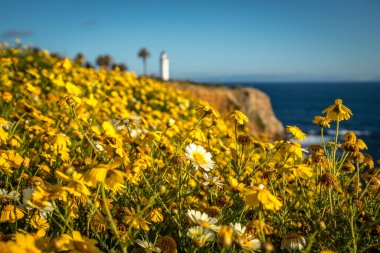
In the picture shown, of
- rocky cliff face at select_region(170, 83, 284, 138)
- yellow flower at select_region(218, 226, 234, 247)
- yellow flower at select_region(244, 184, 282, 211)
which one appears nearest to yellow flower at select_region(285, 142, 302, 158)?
yellow flower at select_region(244, 184, 282, 211)

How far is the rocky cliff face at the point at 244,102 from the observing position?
14133 millimetres

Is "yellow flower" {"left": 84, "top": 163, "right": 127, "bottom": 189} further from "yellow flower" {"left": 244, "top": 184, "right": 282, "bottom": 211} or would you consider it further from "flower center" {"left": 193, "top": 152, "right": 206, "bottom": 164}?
"flower center" {"left": 193, "top": 152, "right": 206, "bottom": 164}

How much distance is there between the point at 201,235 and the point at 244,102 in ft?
51.2

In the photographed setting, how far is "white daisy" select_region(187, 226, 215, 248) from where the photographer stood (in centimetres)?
139

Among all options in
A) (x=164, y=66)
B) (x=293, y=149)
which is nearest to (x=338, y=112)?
(x=293, y=149)

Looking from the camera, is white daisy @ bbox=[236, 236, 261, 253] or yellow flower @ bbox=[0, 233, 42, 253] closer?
yellow flower @ bbox=[0, 233, 42, 253]

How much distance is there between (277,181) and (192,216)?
0.91 m

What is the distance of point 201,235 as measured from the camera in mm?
1438

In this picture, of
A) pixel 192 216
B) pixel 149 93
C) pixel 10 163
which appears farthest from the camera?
pixel 149 93

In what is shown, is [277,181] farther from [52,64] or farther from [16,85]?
[52,64]

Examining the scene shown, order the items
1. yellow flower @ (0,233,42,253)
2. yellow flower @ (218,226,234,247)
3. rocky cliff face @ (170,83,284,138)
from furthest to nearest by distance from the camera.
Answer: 1. rocky cliff face @ (170,83,284,138)
2. yellow flower @ (218,226,234,247)
3. yellow flower @ (0,233,42,253)

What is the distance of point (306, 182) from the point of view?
2453 mm

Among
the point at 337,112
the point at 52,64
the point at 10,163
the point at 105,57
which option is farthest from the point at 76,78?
the point at 105,57

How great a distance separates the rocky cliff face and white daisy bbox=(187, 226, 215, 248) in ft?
38.9
